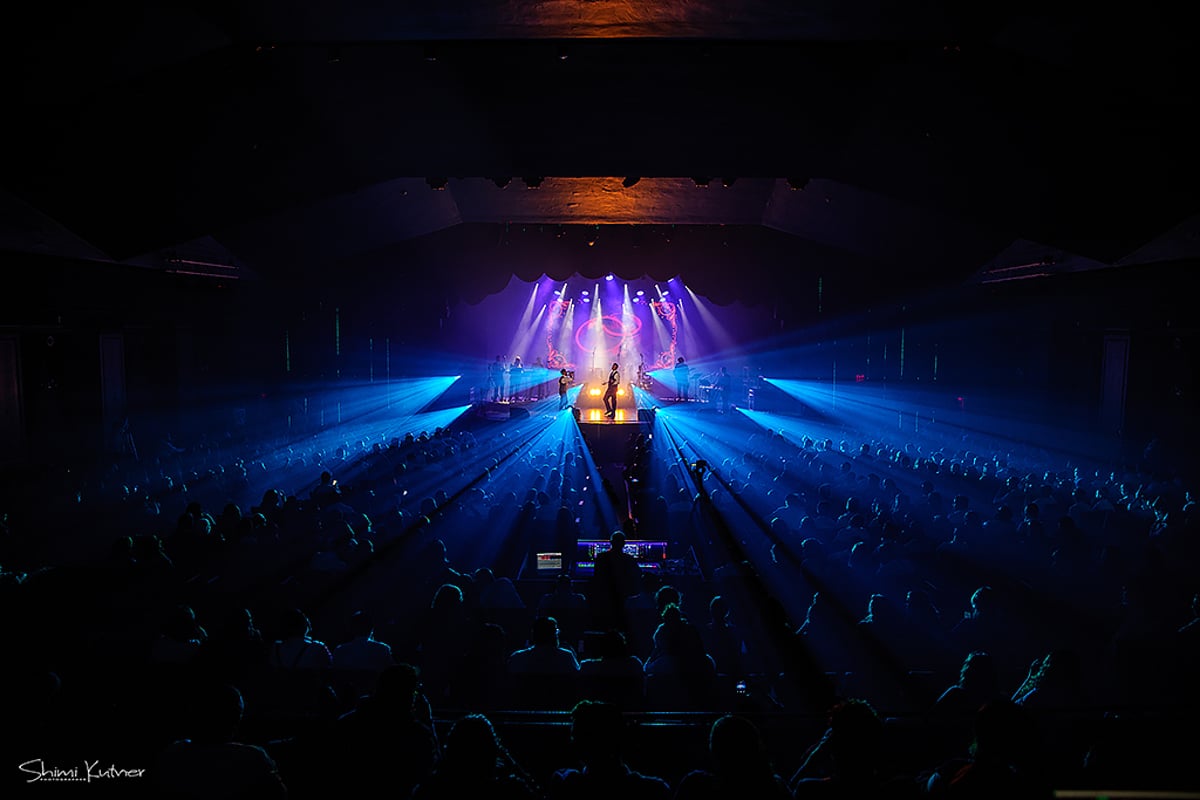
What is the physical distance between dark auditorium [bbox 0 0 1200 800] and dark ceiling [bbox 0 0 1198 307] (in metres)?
0.04

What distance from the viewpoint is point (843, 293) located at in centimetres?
1365

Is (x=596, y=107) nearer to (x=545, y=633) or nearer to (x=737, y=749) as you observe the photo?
(x=545, y=633)

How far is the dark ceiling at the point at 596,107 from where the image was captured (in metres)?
4.14

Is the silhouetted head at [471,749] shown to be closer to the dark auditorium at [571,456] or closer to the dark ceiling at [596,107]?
the dark auditorium at [571,456]

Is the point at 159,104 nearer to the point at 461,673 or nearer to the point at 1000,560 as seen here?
the point at 461,673

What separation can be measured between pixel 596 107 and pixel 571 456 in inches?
288

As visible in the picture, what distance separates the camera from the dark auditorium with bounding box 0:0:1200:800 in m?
2.89

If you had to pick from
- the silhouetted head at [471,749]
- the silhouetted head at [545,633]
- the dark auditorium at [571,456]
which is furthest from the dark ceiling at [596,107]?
the silhouetted head at [471,749]

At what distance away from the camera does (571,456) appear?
11.9 meters

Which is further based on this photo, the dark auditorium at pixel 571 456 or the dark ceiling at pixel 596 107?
the dark ceiling at pixel 596 107

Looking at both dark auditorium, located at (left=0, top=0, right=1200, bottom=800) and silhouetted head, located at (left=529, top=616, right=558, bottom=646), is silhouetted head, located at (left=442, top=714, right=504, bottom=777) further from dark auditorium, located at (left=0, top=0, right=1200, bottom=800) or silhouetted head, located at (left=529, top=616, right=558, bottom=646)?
silhouetted head, located at (left=529, top=616, right=558, bottom=646)

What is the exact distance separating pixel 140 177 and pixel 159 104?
1.23 m

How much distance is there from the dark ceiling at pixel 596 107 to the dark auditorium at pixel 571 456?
4 centimetres

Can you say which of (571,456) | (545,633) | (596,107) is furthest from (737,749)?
(571,456)
